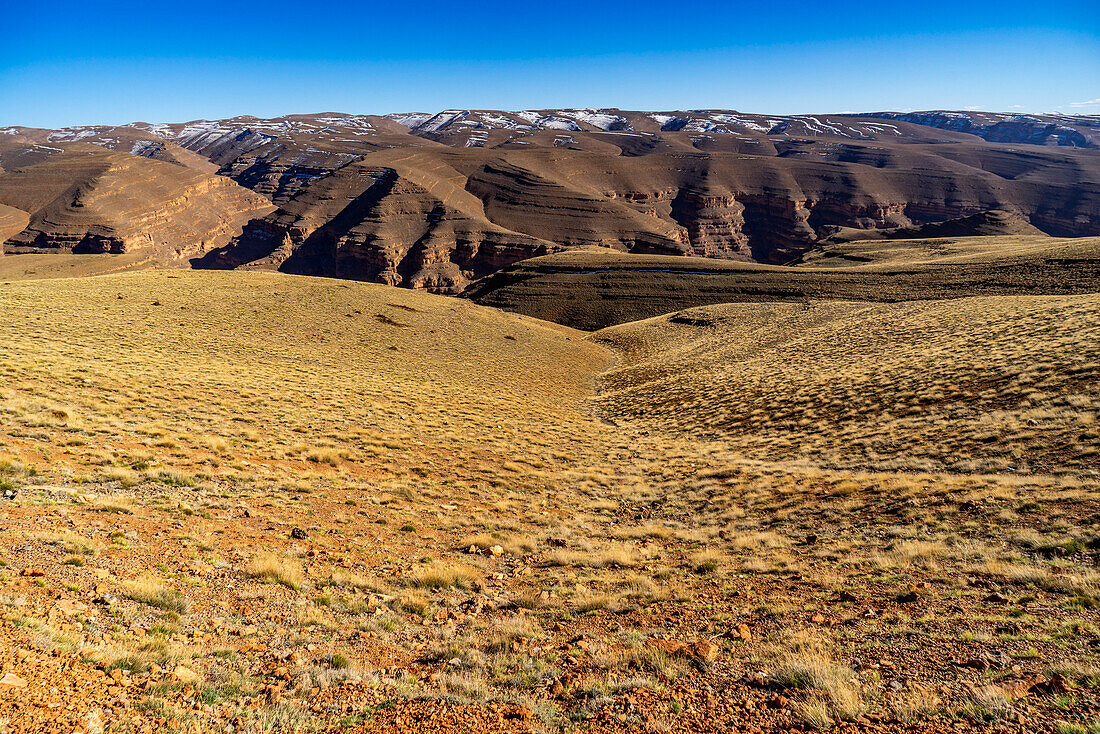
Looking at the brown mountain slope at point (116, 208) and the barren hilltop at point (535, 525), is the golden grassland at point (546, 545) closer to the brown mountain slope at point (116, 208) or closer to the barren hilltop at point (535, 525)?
the barren hilltop at point (535, 525)

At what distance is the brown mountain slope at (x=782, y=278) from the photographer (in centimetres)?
5294

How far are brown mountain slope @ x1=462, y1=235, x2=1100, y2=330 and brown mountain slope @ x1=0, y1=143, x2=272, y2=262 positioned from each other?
125 meters

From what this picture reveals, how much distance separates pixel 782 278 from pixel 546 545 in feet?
218

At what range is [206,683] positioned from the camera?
5406mm

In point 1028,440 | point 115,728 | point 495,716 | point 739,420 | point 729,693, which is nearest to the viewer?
point 115,728

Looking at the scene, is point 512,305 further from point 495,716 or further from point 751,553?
point 495,716

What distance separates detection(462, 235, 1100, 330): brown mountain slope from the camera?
174 ft

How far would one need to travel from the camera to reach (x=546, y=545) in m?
11.7

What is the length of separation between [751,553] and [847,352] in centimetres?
2505

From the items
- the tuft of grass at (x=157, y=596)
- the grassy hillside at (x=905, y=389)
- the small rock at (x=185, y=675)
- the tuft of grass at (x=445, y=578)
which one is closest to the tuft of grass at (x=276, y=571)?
the tuft of grass at (x=157, y=596)

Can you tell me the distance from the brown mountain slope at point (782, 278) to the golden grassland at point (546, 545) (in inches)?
1297

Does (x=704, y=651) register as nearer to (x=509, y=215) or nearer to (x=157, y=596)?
(x=157, y=596)

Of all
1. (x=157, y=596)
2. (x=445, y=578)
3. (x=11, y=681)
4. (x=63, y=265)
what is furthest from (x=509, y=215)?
(x=11, y=681)

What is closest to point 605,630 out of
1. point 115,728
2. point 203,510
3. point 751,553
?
point 751,553
